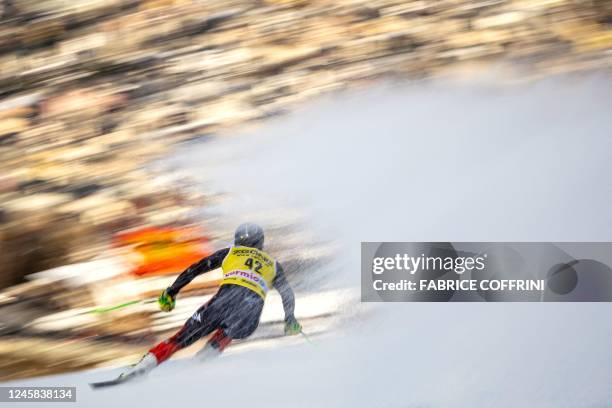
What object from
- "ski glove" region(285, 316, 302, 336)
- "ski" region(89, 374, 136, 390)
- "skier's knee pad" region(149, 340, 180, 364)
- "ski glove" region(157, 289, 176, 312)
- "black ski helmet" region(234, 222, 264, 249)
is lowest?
"ski" region(89, 374, 136, 390)

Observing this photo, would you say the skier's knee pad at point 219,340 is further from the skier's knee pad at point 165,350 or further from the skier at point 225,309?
the skier's knee pad at point 165,350

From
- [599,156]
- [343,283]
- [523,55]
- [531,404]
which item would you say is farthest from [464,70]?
[531,404]

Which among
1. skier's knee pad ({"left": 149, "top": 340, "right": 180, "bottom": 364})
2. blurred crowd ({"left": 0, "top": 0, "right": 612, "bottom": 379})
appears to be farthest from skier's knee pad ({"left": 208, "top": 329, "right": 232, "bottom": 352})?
blurred crowd ({"left": 0, "top": 0, "right": 612, "bottom": 379})

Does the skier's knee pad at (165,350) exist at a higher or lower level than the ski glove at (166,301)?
lower

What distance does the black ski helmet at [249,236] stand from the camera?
2.75 m

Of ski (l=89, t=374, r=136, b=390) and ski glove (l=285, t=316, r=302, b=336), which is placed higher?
ski glove (l=285, t=316, r=302, b=336)

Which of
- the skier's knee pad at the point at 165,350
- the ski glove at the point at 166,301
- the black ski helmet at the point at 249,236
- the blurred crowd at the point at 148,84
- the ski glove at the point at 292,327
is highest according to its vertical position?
the blurred crowd at the point at 148,84

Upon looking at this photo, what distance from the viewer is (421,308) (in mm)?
2719

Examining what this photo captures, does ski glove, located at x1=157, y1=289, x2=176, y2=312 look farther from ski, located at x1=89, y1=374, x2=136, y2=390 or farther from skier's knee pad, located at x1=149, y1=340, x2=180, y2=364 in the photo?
ski, located at x1=89, y1=374, x2=136, y2=390

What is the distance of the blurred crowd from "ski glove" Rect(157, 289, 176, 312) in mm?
69

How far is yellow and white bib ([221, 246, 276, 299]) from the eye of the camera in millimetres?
2742

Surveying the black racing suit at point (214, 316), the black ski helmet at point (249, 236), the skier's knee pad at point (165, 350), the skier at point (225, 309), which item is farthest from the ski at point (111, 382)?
the black ski helmet at point (249, 236)

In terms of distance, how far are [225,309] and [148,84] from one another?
3.15ft

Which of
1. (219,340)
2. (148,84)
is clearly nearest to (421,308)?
(219,340)
